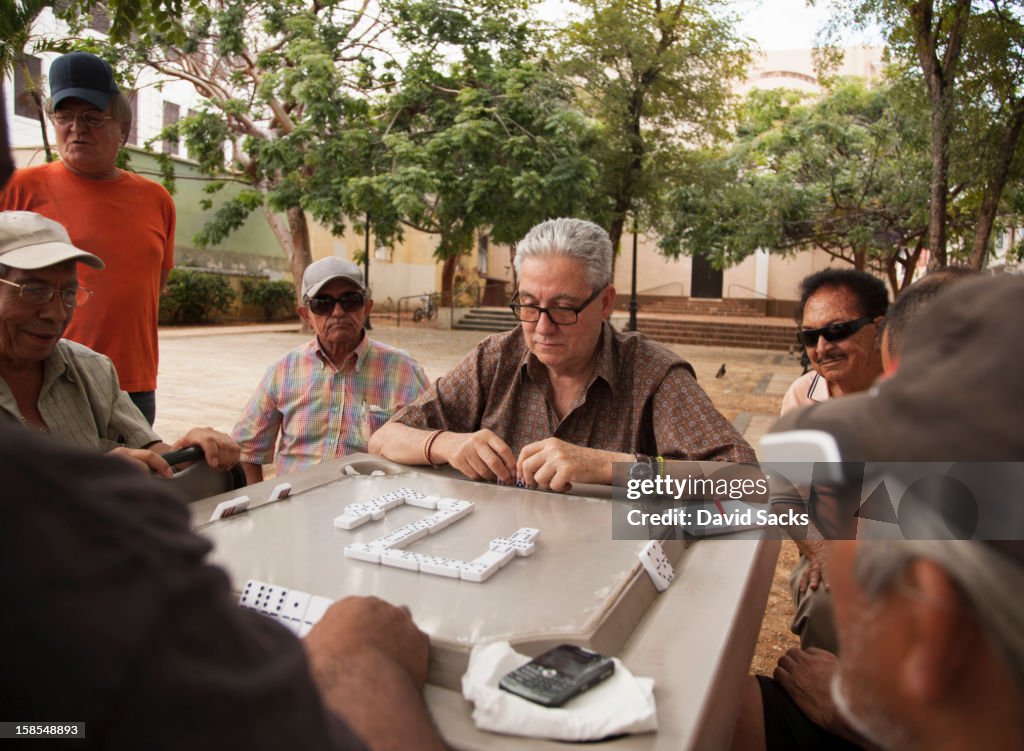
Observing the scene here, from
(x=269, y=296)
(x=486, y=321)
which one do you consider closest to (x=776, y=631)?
(x=486, y=321)

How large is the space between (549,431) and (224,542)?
1.30 m

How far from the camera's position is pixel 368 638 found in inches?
43.0

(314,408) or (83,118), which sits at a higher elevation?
(83,118)

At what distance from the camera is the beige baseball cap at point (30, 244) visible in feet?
7.41

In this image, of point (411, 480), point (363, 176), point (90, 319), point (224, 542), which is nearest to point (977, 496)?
point (224, 542)

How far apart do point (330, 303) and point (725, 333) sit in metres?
20.4

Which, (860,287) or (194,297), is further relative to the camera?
(194,297)

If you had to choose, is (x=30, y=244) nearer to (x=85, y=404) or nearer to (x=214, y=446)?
(x=85, y=404)

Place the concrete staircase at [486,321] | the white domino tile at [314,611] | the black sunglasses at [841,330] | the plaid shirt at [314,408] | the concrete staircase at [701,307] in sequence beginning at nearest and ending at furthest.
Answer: the white domino tile at [314,611] < the black sunglasses at [841,330] < the plaid shirt at [314,408] < the concrete staircase at [486,321] < the concrete staircase at [701,307]

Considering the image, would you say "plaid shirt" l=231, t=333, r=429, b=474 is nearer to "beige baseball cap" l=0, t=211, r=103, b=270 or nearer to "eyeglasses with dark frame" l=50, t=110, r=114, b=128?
"beige baseball cap" l=0, t=211, r=103, b=270

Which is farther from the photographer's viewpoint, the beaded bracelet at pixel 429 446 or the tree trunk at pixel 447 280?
the tree trunk at pixel 447 280

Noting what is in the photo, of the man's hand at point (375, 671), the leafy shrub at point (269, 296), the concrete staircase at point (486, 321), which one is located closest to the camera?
the man's hand at point (375, 671)

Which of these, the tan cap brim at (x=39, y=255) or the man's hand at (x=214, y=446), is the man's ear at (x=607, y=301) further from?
the tan cap brim at (x=39, y=255)

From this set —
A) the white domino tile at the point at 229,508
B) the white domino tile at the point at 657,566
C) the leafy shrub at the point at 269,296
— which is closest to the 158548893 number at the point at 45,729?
the white domino tile at the point at 657,566
